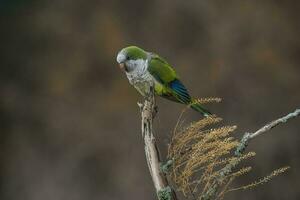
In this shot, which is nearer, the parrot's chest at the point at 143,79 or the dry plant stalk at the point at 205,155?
the dry plant stalk at the point at 205,155

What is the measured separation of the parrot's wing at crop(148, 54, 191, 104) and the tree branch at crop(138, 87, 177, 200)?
480mm

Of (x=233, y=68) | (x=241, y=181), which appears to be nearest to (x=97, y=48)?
(x=233, y=68)

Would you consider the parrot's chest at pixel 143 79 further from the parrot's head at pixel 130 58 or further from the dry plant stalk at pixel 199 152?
the dry plant stalk at pixel 199 152

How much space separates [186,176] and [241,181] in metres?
2.83

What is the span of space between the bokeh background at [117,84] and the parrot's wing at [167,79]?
1.87m

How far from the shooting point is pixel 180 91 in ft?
9.52

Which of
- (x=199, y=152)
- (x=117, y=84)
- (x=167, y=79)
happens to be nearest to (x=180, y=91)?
(x=167, y=79)

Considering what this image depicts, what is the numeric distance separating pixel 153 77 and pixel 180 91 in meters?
0.13

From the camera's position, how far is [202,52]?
4902 millimetres

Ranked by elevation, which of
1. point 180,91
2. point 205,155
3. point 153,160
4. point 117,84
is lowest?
point 205,155

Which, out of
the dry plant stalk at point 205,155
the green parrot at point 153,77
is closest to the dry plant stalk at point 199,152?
the dry plant stalk at point 205,155

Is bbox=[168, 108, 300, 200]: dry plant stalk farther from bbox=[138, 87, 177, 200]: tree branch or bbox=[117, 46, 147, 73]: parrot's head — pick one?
bbox=[117, 46, 147, 73]: parrot's head

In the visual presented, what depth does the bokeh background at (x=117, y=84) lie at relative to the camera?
485 centimetres

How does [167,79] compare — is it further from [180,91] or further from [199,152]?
[199,152]
